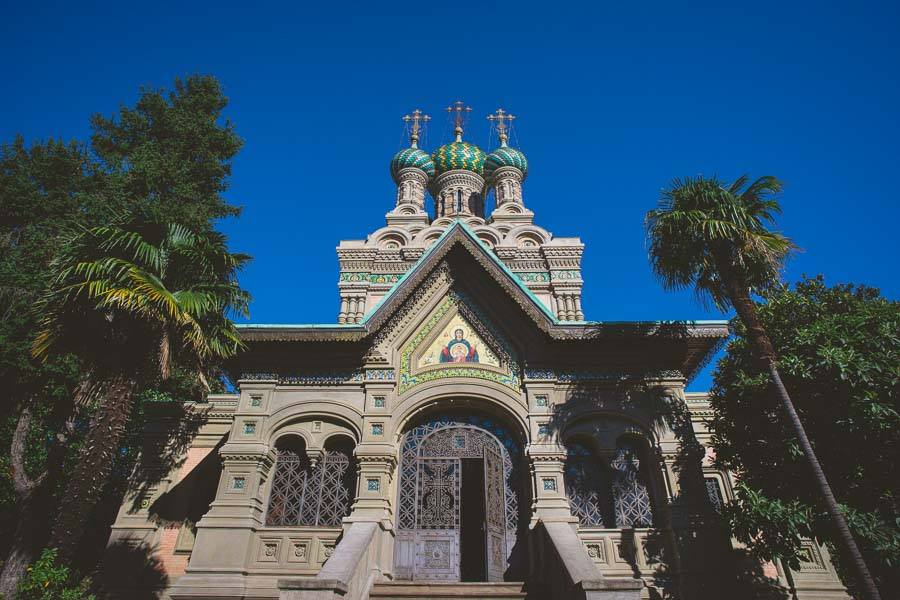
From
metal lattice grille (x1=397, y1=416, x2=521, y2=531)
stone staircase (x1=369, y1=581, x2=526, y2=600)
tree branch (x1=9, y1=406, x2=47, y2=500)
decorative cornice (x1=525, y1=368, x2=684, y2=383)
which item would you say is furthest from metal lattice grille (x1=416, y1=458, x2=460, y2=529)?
tree branch (x1=9, y1=406, x2=47, y2=500)

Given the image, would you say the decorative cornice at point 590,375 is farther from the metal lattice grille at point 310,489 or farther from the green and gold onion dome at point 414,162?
the green and gold onion dome at point 414,162

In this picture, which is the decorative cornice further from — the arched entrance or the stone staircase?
the stone staircase

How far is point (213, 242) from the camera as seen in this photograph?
11.3 meters

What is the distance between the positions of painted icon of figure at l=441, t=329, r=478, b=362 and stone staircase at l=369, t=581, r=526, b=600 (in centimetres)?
518

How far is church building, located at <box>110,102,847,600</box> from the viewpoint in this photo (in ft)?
36.6

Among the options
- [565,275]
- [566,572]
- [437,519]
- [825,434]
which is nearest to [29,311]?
[437,519]

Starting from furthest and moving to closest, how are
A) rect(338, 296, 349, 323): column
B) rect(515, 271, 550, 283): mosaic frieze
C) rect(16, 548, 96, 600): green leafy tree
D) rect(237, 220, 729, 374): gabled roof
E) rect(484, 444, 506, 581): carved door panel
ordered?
rect(515, 271, 550, 283): mosaic frieze → rect(338, 296, 349, 323): column → rect(237, 220, 729, 374): gabled roof → rect(484, 444, 506, 581): carved door panel → rect(16, 548, 96, 600): green leafy tree

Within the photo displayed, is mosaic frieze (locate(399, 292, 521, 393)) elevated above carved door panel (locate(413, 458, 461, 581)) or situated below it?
above

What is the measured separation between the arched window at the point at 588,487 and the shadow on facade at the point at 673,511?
2.08ft

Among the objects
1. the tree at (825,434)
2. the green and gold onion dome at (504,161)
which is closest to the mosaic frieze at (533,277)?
the green and gold onion dome at (504,161)

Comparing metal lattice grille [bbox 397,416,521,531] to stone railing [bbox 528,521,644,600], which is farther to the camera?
metal lattice grille [bbox 397,416,521,531]

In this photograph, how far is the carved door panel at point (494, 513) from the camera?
11.5 meters

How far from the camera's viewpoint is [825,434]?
396 inches

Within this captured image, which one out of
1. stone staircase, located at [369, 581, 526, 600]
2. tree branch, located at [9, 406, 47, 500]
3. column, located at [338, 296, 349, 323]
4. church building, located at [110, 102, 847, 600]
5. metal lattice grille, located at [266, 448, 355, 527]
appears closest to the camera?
stone staircase, located at [369, 581, 526, 600]
